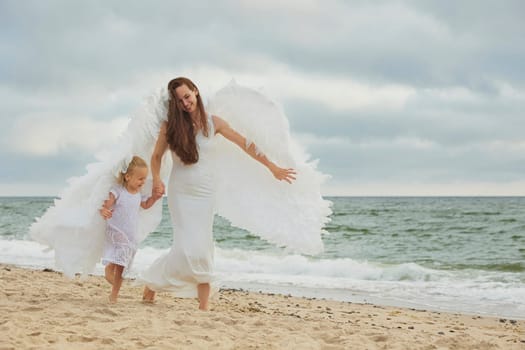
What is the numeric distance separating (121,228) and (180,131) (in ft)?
3.53

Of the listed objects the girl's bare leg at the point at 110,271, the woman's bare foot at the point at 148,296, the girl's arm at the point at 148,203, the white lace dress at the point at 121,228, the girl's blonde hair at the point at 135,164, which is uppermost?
the girl's blonde hair at the point at 135,164

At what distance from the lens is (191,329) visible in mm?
4734

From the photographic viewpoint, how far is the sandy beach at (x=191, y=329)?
4.32 m

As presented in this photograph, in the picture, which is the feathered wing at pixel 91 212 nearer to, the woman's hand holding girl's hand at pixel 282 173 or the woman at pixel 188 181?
the woman at pixel 188 181

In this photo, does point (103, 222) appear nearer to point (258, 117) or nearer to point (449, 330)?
point (258, 117)

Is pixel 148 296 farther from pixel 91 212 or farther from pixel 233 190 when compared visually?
pixel 233 190

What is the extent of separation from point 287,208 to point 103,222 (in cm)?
170

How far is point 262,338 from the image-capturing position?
15.3ft

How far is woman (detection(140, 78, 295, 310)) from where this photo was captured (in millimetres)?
5312

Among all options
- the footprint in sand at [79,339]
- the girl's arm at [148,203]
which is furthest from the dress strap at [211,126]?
the footprint in sand at [79,339]

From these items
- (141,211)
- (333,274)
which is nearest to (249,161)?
(141,211)

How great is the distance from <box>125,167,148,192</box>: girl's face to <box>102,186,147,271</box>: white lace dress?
69 millimetres

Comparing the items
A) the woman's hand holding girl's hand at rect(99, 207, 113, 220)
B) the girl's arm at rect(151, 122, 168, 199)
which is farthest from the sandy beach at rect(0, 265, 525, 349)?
the girl's arm at rect(151, 122, 168, 199)

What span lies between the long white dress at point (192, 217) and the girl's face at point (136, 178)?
25cm
